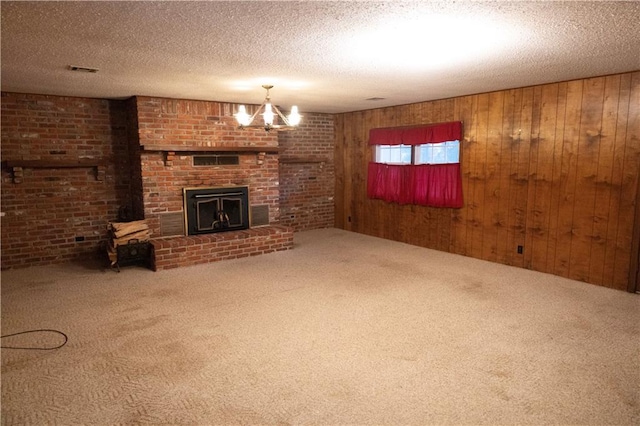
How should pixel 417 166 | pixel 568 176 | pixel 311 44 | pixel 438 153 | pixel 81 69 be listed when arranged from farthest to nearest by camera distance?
pixel 417 166
pixel 438 153
pixel 568 176
pixel 81 69
pixel 311 44

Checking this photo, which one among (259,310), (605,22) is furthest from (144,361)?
(605,22)

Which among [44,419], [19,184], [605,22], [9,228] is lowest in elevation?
[44,419]

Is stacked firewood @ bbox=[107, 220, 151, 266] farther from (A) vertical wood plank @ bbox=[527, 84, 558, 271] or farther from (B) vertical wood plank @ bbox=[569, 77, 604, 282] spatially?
(B) vertical wood plank @ bbox=[569, 77, 604, 282]

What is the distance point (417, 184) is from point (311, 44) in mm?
3653

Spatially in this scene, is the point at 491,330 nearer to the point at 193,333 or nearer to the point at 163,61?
the point at 193,333

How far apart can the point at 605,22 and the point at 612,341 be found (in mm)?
2235

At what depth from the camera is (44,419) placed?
7.03 feet

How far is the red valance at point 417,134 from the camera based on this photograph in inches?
214

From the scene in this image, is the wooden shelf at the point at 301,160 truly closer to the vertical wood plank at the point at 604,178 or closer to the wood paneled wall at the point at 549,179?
the wood paneled wall at the point at 549,179

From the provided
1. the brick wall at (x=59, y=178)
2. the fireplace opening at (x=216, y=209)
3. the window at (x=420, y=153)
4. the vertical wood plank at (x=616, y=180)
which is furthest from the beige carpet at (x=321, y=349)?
the window at (x=420, y=153)

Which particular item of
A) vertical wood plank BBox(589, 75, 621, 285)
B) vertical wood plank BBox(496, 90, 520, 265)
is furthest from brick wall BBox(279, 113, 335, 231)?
vertical wood plank BBox(589, 75, 621, 285)

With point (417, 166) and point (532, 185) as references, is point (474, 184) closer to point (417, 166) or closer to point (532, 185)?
point (532, 185)

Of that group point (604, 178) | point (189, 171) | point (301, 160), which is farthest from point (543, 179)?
point (189, 171)

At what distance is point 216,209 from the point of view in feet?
18.8
